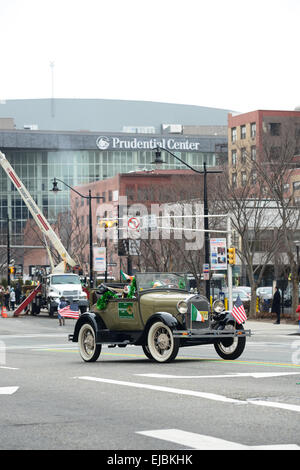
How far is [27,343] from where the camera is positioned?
31719 millimetres

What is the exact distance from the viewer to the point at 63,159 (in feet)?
544

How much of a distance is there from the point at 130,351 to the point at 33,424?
47.1 ft

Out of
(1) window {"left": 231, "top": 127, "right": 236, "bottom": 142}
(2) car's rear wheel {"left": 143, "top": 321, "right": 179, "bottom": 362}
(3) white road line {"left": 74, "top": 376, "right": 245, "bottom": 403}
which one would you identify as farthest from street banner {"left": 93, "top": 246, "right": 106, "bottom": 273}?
(1) window {"left": 231, "top": 127, "right": 236, "bottom": 142}

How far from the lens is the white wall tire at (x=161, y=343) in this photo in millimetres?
18188

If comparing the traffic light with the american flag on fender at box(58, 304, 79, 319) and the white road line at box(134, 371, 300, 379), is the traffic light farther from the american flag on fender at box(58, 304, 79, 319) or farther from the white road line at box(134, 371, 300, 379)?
the white road line at box(134, 371, 300, 379)

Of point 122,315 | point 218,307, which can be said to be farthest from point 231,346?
point 122,315

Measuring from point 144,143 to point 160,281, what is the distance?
148 metres

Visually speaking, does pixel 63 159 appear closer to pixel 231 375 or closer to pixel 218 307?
pixel 218 307

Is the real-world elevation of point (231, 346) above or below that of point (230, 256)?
below

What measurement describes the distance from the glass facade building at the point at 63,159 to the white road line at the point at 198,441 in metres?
153

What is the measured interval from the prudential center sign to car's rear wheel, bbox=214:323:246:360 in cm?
14455

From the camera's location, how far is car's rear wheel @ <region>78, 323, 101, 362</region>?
19781 millimetres

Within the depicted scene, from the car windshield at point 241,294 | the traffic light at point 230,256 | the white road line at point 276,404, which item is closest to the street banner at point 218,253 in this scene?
the traffic light at point 230,256
